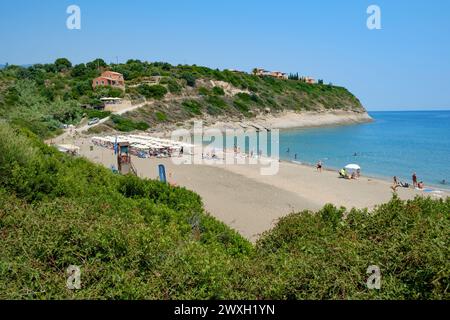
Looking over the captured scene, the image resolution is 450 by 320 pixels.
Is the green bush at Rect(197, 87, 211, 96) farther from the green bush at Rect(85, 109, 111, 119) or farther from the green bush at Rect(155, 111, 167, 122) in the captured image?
the green bush at Rect(85, 109, 111, 119)

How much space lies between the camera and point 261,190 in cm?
2300

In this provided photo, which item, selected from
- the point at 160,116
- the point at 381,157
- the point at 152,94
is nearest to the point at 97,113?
the point at 160,116

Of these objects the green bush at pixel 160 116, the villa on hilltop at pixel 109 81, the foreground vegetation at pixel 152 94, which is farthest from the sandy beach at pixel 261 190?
the villa on hilltop at pixel 109 81

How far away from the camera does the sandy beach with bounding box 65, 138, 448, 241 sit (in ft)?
57.4

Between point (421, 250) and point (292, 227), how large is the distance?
10.3ft

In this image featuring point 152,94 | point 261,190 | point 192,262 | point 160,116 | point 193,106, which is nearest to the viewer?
point 192,262

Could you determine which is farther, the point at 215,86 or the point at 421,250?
the point at 215,86

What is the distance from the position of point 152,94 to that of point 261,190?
51870 mm

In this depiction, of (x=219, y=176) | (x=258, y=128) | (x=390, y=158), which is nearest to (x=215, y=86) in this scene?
(x=258, y=128)

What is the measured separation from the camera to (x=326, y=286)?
14.2 ft

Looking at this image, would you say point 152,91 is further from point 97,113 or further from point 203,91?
point 97,113

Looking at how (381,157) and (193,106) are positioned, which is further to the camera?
(193,106)
